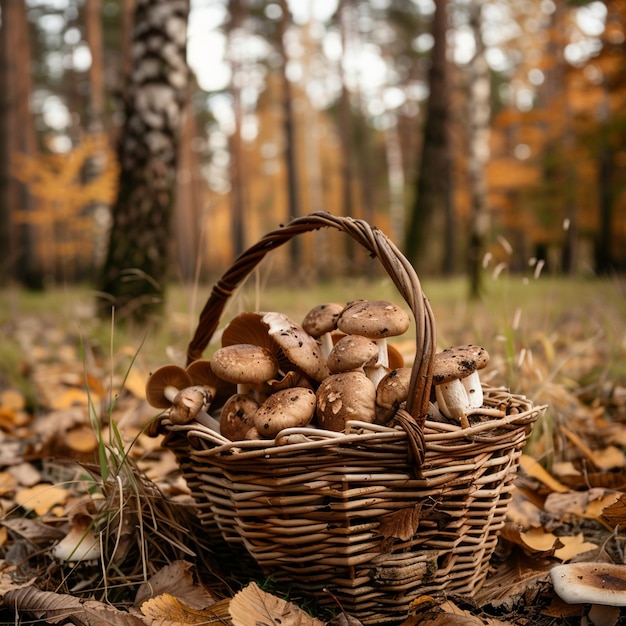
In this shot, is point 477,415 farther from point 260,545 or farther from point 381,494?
point 260,545

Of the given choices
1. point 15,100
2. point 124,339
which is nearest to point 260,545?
point 124,339

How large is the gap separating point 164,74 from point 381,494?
3418 mm

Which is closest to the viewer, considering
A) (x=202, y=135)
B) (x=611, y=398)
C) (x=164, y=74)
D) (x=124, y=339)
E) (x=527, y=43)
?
(x=611, y=398)

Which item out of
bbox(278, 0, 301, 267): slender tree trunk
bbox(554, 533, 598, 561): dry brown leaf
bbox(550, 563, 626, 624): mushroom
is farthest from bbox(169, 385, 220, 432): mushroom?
bbox(278, 0, 301, 267): slender tree trunk

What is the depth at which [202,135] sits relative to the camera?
24.1 meters

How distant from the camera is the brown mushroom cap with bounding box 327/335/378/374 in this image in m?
1.40

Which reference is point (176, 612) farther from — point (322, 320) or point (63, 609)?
point (322, 320)

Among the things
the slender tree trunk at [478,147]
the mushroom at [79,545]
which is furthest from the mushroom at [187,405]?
the slender tree trunk at [478,147]

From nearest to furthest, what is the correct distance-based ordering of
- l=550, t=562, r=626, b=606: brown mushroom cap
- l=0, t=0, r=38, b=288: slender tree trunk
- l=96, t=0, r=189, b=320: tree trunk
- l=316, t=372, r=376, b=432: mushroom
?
l=550, t=562, r=626, b=606: brown mushroom cap < l=316, t=372, r=376, b=432: mushroom < l=96, t=0, r=189, b=320: tree trunk < l=0, t=0, r=38, b=288: slender tree trunk

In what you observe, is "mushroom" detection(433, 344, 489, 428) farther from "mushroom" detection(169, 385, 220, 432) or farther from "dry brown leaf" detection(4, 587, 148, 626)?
"dry brown leaf" detection(4, 587, 148, 626)

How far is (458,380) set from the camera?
142cm

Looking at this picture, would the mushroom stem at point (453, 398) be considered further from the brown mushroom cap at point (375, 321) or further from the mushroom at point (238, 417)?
the mushroom at point (238, 417)

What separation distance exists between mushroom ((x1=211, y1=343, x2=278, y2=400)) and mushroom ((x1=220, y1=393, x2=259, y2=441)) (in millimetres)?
50

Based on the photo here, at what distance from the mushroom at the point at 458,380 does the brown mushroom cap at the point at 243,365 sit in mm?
383
